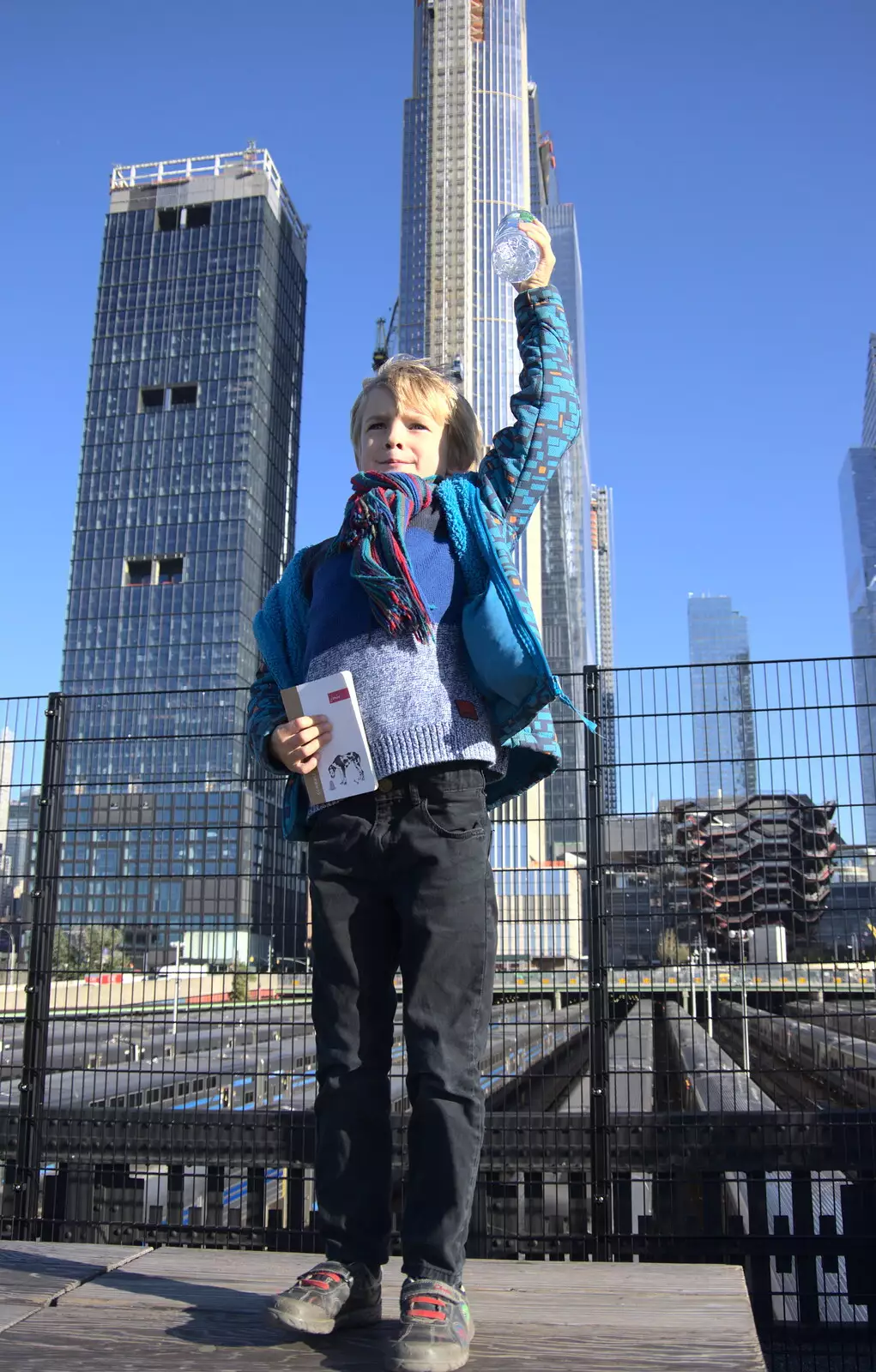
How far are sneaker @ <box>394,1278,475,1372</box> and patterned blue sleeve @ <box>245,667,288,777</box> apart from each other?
100 cm

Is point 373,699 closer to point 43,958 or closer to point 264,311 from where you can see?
point 43,958

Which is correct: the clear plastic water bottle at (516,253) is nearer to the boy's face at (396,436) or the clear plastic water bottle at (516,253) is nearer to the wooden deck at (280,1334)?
the boy's face at (396,436)

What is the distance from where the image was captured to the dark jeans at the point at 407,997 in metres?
1.88

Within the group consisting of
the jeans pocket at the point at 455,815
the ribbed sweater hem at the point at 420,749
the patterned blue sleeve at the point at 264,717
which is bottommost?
the jeans pocket at the point at 455,815

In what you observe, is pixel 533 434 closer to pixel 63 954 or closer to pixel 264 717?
pixel 264 717

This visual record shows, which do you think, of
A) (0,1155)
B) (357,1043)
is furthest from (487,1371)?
(0,1155)

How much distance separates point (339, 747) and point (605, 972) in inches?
84.8

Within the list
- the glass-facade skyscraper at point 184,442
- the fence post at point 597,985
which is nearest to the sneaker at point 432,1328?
the fence post at point 597,985

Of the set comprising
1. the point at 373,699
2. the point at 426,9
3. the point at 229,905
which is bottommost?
the point at 229,905

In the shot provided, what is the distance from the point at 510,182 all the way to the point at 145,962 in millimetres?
120919

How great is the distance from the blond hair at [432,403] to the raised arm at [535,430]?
0.32ft

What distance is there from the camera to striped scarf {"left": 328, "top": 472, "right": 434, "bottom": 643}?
208cm

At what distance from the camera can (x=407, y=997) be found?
196 cm

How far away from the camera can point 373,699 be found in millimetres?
2062
